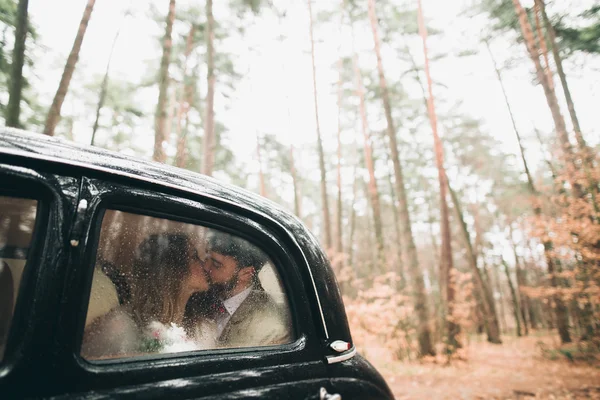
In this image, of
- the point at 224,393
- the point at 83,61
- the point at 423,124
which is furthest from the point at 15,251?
the point at 423,124

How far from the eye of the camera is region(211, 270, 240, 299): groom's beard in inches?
51.1

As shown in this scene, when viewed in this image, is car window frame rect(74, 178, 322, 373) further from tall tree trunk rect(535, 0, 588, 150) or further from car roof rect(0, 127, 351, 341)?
tall tree trunk rect(535, 0, 588, 150)

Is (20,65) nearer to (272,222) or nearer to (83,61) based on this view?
(272,222)

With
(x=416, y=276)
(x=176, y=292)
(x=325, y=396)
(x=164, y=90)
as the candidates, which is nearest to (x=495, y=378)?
(x=416, y=276)

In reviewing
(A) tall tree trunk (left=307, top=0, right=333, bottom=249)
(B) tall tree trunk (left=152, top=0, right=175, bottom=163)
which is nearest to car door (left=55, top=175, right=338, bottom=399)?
(B) tall tree trunk (left=152, top=0, right=175, bottom=163)

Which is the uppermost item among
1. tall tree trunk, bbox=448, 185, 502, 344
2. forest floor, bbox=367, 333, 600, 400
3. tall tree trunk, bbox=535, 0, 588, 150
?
tall tree trunk, bbox=535, 0, 588, 150

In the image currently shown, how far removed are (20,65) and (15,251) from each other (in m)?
7.59

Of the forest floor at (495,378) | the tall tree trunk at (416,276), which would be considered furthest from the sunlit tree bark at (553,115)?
the tall tree trunk at (416,276)

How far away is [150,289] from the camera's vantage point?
3.80 feet

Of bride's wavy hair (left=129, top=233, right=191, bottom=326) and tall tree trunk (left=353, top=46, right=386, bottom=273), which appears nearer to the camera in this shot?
bride's wavy hair (left=129, top=233, right=191, bottom=326)

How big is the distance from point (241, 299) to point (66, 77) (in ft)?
25.6

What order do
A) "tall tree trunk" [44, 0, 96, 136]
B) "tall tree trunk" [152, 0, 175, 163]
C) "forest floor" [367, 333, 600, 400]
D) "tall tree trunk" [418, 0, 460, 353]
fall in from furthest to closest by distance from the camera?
"tall tree trunk" [418, 0, 460, 353]
"tall tree trunk" [152, 0, 175, 163]
"forest floor" [367, 333, 600, 400]
"tall tree trunk" [44, 0, 96, 136]

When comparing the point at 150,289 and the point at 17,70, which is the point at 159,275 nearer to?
the point at 150,289

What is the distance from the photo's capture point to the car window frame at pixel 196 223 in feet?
3.20
